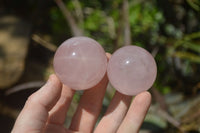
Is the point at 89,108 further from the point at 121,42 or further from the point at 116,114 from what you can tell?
the point at 121,42

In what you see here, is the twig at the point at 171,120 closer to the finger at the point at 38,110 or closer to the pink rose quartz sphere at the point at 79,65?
the pink rose quartz sphere at the point at 79,65

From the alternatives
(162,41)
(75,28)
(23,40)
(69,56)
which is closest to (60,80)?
(69,56)

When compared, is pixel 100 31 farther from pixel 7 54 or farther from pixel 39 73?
pixel 7 54

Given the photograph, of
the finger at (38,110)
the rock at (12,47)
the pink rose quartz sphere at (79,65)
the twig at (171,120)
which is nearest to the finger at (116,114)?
the pink rose quartz sphere at (79,65)

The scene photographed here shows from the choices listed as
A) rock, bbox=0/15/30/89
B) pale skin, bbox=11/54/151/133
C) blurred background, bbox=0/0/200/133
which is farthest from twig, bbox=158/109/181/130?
rock, bbox=0/15/30/89

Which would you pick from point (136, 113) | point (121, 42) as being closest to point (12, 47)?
point (121, 42)
